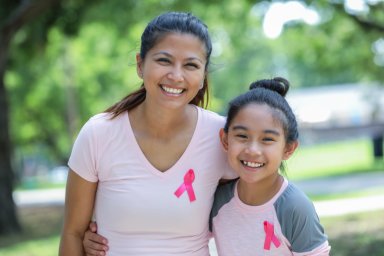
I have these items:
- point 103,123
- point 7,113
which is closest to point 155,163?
point 103,123

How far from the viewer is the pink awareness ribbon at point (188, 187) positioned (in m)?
2.73

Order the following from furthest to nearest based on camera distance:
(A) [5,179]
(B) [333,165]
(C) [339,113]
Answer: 1. (C) [339,113]
2. (B) [333,165]
3. (A) [5,179]

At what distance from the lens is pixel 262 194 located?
278 cm

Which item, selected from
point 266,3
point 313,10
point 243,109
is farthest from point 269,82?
point 313,10

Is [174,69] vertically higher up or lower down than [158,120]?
higher up

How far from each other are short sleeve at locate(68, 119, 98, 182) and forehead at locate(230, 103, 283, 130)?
2.11 feet

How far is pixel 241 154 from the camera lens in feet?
8.83

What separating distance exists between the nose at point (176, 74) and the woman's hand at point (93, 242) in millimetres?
794

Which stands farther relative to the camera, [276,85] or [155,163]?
[276,85]

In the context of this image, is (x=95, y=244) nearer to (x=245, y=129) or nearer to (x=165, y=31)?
(x=245, y=129)

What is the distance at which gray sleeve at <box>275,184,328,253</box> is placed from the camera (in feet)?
8.38

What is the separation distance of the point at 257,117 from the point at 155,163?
1.67ft

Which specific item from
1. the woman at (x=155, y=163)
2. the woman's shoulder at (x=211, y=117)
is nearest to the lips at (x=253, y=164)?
the woman at (x=155, y=163)

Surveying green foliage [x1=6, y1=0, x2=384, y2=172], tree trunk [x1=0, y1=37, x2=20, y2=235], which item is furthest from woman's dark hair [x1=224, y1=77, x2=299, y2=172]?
tree trunk [x1=0, y1=37, x2=20, y2=235]
